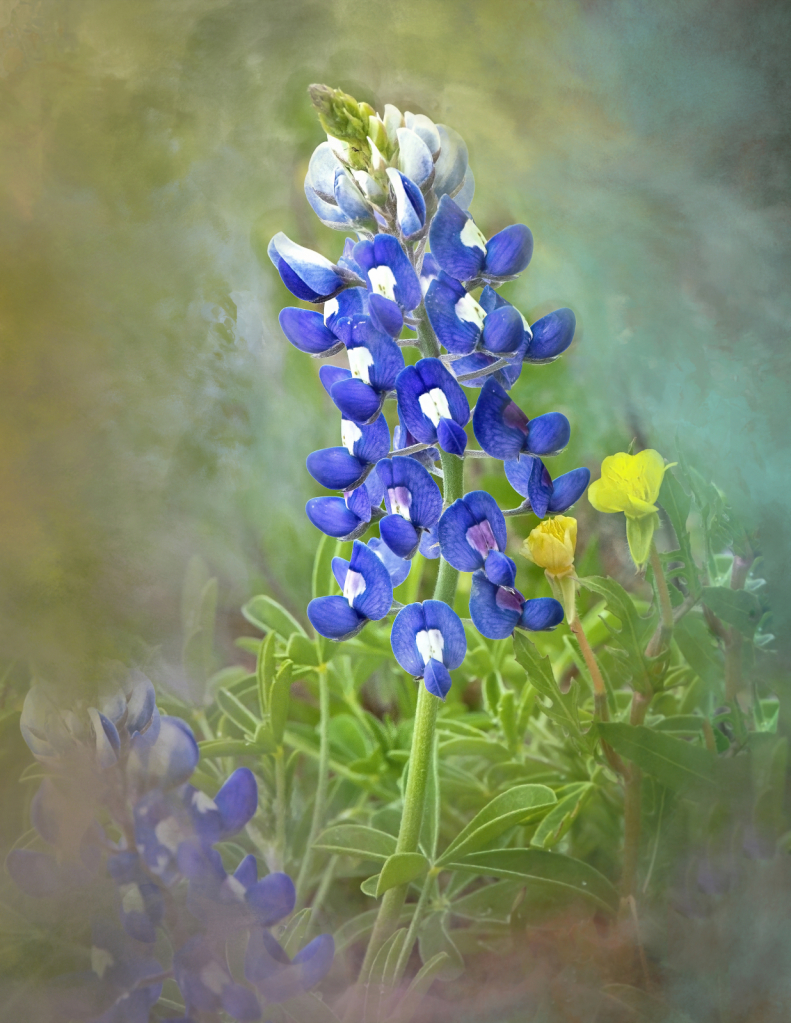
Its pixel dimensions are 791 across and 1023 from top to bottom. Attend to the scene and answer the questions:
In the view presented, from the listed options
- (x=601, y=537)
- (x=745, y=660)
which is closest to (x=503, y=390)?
(x=601, y=537)

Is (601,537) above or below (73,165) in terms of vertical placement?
below

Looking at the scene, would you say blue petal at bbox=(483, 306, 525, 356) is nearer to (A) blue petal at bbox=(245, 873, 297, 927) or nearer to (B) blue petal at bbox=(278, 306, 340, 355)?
(B) blue petal at bbox=(278, 306, 340, 355)

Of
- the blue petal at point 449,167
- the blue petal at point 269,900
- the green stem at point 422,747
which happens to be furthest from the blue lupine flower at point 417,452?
the blue petal at point 269,900

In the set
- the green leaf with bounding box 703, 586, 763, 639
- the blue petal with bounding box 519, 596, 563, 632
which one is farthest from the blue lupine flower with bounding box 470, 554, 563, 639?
the green leaf with bounding box 703, 586, 763, 639

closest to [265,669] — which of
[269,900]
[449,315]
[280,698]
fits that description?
[280,698]

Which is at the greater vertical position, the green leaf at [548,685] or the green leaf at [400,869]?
the green leaf at [548,685]

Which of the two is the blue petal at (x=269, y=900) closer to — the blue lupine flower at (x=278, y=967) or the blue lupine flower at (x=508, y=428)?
the blue lupine flower at (x=278, y=967)

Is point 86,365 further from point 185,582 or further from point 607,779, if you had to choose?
point 607,779
